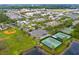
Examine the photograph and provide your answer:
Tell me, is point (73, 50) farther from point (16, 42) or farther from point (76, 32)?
point (16, 42)

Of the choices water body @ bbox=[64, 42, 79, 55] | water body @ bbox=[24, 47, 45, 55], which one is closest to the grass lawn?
water body @ bbox=[24, 47, 45, 55]

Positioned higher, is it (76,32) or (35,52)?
(76,32)

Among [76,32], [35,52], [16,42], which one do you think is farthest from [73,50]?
[16,42]

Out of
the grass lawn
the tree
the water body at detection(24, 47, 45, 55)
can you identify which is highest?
the tree

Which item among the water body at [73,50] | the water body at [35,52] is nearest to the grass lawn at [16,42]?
the water body at [35,52]

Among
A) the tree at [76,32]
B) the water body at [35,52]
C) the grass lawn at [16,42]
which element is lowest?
the water body at [35,52]

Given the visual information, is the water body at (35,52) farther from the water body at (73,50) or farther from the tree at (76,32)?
the tree at (76,32)

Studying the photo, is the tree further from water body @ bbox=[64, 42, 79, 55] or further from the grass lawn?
the grass lawn
